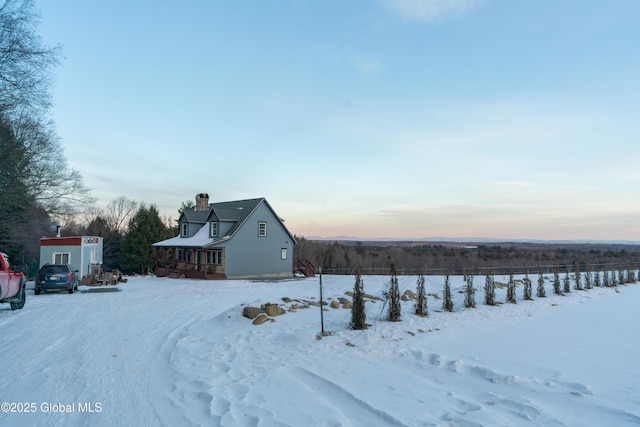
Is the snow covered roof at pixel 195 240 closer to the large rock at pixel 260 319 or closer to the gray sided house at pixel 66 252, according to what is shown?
the gray sided house at pixel 66 252

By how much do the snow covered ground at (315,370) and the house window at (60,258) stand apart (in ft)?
40.7

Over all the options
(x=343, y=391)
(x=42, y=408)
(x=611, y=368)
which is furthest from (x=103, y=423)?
(x=611, y=368)

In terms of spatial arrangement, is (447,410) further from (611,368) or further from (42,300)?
(42,300)

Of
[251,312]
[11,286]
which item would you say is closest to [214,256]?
[11,286]

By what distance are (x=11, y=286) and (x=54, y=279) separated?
5650 millimetres

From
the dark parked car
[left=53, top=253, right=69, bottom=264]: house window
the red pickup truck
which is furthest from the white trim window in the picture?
the red pickup truck

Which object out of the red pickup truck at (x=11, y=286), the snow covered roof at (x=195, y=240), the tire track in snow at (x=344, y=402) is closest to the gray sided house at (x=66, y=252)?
the snow covered roof at (x=195, y=240)

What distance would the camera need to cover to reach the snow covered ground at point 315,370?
4656 mm

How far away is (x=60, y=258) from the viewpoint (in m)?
22.7

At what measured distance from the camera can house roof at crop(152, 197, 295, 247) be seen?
1107 inches

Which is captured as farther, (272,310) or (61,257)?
(61,257)

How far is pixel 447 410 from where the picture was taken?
480cm

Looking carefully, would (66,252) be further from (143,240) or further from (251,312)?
(143,240)

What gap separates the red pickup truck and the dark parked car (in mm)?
4344
